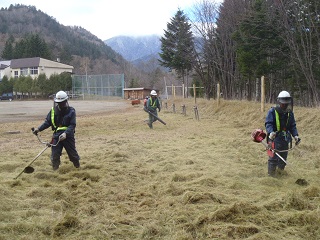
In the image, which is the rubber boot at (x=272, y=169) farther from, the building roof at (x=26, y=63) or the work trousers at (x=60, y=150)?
the building roof at (x=26, y=63)

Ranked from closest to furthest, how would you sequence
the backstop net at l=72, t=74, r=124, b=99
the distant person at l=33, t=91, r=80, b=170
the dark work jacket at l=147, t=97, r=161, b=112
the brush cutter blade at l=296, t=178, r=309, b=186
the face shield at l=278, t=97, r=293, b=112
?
the brush cutter blade at l=296, t=178, r=309, b=186
the face shield at l=278, t=97, r=293, b=112
the distant person at l=33, t=91, r=80, b=170
the dark work jacket at l=147, t=97, r=161, b=112
the backstop net at l=72, t=74, r=124, b=99

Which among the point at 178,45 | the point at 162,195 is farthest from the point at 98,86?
the point at 162,195

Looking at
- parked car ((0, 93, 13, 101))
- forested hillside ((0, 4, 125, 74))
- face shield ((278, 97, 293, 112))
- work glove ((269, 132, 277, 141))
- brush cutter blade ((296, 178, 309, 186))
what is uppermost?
forested hillside ((0, 4, 125, 74))

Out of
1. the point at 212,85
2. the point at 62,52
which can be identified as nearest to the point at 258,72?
the point at 212,85

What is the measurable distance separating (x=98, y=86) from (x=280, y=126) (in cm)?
5264

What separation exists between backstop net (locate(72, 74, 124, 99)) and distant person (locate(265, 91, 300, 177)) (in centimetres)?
4820

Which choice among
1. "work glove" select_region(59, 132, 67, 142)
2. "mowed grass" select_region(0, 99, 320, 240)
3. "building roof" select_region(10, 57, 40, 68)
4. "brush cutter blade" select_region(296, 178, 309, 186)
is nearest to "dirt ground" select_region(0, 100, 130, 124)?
"mowed grass" select_region(0, 99, 320, 240)

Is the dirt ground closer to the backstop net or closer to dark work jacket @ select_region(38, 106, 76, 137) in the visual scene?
dark work jacket @ select_region(38, 106, 76, 137)

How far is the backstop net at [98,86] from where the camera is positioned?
54.2m

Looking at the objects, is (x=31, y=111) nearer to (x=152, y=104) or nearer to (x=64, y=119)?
(x=152, y=104)

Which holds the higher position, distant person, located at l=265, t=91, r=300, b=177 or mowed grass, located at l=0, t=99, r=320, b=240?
distant person, located at l=265, t=91, r=300, b=177

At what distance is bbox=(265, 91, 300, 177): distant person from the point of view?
5.65 m

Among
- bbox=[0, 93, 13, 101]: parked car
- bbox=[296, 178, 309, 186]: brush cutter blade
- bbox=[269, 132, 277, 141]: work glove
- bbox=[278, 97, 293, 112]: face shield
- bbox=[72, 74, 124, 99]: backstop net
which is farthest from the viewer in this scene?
bbox=[0, 93, 13, 101]: parked car

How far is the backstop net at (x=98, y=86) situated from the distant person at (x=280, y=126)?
158 ft
